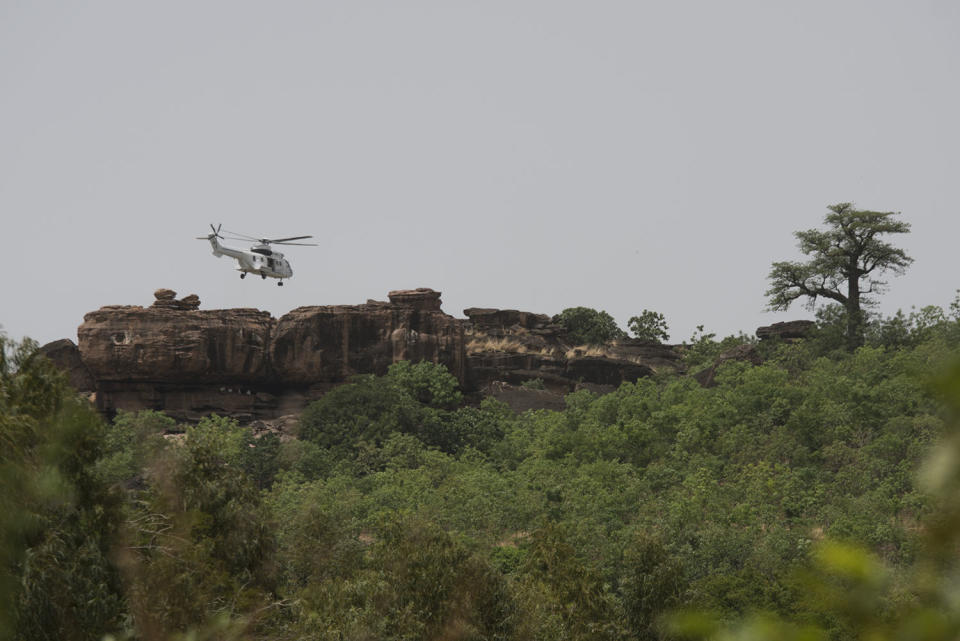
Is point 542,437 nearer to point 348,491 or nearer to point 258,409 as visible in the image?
point 348,491

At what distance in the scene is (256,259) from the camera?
44.7 metres

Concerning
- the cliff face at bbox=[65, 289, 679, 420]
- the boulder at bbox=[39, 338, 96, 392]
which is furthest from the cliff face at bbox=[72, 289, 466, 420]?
the boulder at bbox=[39, 338, 96, 392]

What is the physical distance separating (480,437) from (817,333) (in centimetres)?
1783

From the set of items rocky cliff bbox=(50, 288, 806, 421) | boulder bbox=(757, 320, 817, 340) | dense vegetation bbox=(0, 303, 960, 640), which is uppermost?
boulder bbox=(757, 320, 817, 340)

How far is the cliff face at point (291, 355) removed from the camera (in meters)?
48.8

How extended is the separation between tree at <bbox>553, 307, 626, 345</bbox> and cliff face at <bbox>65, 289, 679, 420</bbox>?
8.21ft

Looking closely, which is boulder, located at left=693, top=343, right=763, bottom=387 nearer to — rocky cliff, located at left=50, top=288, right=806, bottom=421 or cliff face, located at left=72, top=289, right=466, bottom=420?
rocky cliff, located at left=50, top=288, right=806, bottom=421

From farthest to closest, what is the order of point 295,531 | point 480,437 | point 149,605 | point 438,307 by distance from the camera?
point 438,307 < point 480,437 < point 295,531 < point 149,605

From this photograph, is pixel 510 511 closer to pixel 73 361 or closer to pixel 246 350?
pixel 246 350

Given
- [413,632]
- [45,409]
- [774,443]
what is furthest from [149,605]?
[774,443]

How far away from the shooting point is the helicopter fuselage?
4453cm

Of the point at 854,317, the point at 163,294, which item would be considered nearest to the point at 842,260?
the point at 854,317

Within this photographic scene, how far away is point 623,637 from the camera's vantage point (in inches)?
819

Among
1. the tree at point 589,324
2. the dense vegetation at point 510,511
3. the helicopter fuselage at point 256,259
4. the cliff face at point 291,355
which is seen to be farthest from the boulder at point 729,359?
the helicopter fuselage at point 256,259
